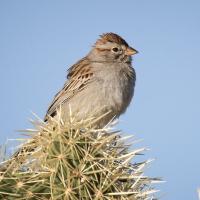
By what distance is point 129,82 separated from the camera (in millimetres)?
9594

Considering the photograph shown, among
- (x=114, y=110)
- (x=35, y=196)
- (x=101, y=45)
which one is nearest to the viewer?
(x=35, y=196)

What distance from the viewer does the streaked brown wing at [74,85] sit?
960 cm

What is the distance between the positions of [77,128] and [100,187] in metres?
0.55

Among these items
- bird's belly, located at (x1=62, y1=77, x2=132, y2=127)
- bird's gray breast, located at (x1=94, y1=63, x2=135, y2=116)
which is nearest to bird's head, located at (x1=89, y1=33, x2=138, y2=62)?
bird's gray breast, located at (x1=94, y1=63, x2=135, y2=116)

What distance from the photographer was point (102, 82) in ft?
30.8


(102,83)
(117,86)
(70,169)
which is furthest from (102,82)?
(70,169)

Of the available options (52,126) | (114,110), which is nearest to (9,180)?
(52,126)

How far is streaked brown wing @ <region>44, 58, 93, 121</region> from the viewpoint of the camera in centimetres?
960

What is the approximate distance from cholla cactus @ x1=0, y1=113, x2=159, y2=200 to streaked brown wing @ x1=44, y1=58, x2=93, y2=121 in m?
5.33

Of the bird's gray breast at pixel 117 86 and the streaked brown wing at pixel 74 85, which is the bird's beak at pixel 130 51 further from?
the streaked brown wing at pixel 74 85

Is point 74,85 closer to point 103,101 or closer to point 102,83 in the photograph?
point 102,83

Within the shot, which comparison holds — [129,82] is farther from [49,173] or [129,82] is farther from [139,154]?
[49,173]

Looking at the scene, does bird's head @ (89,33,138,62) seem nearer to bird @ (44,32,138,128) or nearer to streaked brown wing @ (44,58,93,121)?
bird @ (44,32,138,128)

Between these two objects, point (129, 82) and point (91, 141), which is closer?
point (91, 141)
